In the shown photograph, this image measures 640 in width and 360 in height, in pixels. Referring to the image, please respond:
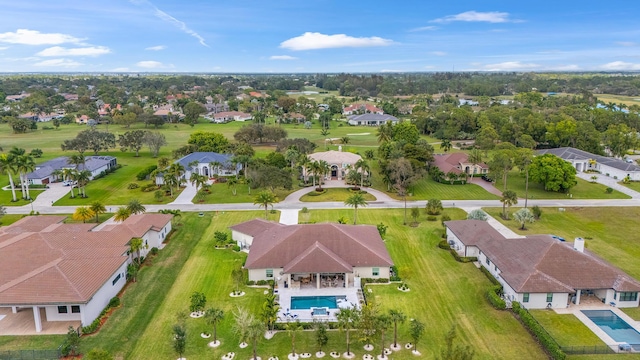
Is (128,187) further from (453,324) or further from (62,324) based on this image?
(453,324)

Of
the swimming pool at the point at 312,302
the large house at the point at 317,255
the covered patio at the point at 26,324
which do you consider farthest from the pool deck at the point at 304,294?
the covered patio at the point at 26,324

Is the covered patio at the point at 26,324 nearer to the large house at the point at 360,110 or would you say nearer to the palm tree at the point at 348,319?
the palm tree at the point at 348,319

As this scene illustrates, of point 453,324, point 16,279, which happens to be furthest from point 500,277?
point 16,279

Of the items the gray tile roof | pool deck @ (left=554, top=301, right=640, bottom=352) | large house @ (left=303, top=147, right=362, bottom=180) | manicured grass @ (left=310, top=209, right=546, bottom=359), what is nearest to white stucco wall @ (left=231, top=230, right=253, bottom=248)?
manicured grass @ (left=310, top=209, right=546, bottom=359)

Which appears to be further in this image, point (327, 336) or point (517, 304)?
point (517, 304)

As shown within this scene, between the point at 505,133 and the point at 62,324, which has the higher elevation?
the point at 505,133

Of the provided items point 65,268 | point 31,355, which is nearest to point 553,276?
point 31,355

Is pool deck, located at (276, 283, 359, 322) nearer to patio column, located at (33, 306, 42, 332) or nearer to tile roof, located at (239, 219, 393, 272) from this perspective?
tile roof, located at (239, 219, 393, 272)
